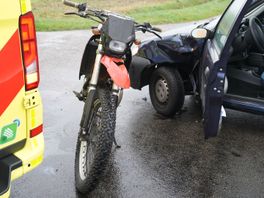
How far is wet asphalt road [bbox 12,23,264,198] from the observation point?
3.84 m

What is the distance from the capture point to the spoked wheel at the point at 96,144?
3377 millimetres

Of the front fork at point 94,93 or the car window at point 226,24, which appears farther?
the car window at point 226,24

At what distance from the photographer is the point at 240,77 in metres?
4.88

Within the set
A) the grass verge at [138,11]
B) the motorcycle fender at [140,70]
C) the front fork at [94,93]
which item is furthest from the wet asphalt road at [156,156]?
the grass verge at [138,11]

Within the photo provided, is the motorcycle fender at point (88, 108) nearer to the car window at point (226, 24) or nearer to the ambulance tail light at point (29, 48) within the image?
the ambulance tail light at point (29, 48)

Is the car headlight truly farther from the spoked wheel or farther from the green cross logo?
the green cross logo

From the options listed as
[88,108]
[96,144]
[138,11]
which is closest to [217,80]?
[88,108]

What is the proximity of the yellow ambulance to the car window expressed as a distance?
1916mm

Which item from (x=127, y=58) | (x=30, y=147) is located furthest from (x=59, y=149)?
(x=30, y=147)

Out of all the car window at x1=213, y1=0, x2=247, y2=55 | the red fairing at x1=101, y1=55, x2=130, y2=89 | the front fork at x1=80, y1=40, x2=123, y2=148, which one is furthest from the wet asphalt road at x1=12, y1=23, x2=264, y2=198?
the car window at x1=213, y1=0, x2=247, y2=55

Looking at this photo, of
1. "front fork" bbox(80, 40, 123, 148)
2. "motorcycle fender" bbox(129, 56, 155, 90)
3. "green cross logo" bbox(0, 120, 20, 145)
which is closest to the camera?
"green cross logo" bbox(0, 120, 20, 145)

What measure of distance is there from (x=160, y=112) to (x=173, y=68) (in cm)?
56

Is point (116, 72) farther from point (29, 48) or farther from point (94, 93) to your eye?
point (29, 48)

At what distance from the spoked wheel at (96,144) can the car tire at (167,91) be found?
164 centimetres
